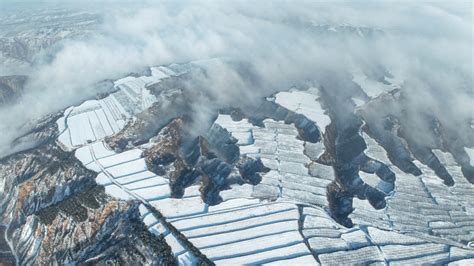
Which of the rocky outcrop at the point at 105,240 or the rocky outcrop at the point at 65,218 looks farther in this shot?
the rocky outcrop at the point at 65,218

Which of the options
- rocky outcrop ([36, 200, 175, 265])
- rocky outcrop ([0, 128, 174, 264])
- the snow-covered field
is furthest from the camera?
rocky outcrop ([0, 128, 174, 264])

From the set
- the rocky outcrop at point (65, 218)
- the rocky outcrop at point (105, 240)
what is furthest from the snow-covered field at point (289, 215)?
the rocky outcrop at point (65, 218)

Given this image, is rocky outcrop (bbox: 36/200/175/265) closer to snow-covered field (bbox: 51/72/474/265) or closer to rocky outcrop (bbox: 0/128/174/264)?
rocky outcrop (bbox: 0/128/174/264)

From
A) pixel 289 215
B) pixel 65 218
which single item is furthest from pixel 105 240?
pixel 289 215

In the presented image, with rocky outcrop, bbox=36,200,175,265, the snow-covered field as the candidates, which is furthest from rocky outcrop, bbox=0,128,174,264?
the snow-covered field

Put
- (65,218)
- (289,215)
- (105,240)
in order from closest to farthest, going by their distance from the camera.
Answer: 1. (105,240)
2. (65,218)
3. (289,215)

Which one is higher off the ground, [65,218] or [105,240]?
[65,218]

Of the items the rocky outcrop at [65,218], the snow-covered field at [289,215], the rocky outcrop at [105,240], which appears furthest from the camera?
the rocky outcrop at [65,218]

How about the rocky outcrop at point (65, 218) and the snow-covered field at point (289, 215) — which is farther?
the rocky outcrop at point (65, 218)

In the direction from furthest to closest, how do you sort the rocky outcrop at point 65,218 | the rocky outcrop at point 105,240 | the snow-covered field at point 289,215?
the rocky outcrop at point 65,218, the snow-covered field at point 289,215, the rocky outcrop at point 105,240

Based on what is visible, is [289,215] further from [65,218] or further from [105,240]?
[65,218]

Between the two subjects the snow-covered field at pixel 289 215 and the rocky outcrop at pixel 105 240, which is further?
the snow-covered field at pixel 289 215

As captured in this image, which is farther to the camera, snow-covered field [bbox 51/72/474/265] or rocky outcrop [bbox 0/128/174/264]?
rocky outcrop [bbox 0/128/174/264]

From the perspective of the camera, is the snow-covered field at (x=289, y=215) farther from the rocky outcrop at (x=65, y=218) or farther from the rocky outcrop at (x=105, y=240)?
the rocky outcrop at (x=65, y=218)
